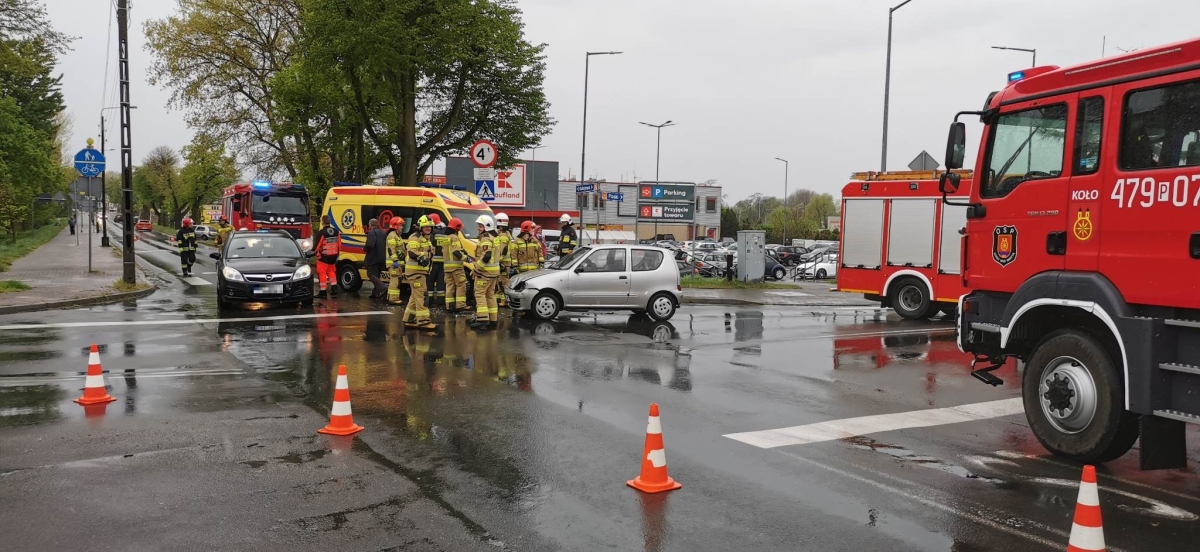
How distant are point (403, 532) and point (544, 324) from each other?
10084 mm

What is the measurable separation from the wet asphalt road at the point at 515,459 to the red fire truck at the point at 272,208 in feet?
60.6

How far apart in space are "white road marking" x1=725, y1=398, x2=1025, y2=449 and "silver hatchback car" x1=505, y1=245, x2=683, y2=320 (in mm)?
7331

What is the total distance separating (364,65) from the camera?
2653 centimetres

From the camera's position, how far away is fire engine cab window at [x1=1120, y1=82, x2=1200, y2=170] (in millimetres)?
5691

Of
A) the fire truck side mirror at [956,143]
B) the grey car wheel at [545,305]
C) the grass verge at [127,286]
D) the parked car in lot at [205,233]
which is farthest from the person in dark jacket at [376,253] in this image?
the parked car in lot at [205,233]

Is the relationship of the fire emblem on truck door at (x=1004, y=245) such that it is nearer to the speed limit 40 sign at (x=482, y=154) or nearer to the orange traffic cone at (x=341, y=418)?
the orange traffic cone at (x=341, y=418)

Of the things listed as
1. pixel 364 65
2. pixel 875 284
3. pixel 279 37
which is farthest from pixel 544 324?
pixel 279 37

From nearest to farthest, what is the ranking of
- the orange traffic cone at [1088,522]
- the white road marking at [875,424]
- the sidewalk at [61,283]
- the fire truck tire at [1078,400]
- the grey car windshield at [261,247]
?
the orange traffic cone at [1088,522], the fire truck tire at [1078,400], the white road marking at [875,424], the sidewalk at [61,283], the grey car windshield at [261,247]

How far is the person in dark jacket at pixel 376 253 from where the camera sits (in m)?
17.9

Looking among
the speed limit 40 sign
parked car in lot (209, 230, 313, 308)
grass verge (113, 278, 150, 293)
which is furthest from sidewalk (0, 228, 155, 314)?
the speed limit 40 sign

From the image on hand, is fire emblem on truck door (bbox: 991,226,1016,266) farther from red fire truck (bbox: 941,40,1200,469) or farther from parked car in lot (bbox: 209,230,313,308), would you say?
parked car in lot (bbox: 209,230,313,308)

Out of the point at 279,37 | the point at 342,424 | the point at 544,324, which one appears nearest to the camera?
the point at 342,424

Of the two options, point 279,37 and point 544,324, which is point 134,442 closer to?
point 544,324

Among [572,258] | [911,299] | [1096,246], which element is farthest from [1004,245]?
[911,299]
